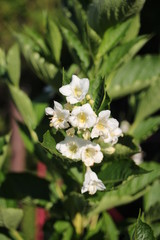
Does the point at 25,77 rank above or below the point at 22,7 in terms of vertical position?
below

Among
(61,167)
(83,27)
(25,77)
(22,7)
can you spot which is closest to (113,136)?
(61,167)

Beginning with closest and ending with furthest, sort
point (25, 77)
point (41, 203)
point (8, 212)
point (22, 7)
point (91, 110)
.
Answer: point (91, 110), point (8, 212), point (41, 203), point (22, 7), point (25, 77)

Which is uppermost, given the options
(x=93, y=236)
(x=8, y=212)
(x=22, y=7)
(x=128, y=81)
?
(x=22, y=7)

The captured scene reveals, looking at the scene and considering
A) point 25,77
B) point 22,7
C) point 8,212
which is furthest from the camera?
point 25,77

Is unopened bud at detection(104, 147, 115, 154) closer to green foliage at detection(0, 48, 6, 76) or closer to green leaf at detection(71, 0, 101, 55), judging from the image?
green leaf at detection(71, 0, 101, 55)

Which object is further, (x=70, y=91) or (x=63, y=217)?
(x=63, y=217)

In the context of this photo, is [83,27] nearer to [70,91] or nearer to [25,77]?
[70,91]

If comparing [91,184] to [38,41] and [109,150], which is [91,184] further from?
[38,41]
